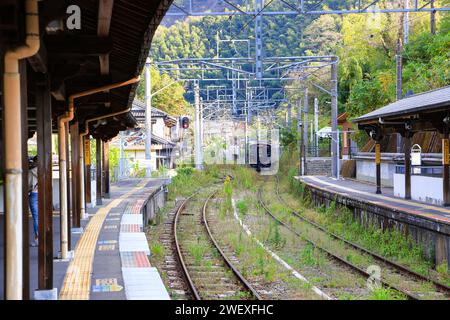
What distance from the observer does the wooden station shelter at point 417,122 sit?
1417 centimetres

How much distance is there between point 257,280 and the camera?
10.3m

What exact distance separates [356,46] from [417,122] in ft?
88.3

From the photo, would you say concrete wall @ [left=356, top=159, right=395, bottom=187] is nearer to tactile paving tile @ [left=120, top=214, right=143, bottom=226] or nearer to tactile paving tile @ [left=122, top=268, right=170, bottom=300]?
tactile paving tile @ [left=120, top=214, right=143, bottom=226]

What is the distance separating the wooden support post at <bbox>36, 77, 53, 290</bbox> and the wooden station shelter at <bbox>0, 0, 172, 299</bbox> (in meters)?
0.01

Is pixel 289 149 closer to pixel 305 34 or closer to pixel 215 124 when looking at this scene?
pixel 305 34

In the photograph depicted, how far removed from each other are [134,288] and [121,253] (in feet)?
8.44

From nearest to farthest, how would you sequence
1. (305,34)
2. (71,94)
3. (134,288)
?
1. (134,288)
2. (71,94)
3. (305,34)

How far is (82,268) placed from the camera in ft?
28.9

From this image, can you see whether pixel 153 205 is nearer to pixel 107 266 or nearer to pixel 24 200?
pixel 107 266

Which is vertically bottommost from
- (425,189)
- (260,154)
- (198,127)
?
(425,189)

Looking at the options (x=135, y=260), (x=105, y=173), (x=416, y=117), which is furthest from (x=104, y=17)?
(x=105, y=173)

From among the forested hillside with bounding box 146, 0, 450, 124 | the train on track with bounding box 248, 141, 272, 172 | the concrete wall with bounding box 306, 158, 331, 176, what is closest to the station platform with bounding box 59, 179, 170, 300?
the forested hillside with bounding box 146, 0, 450, 124
